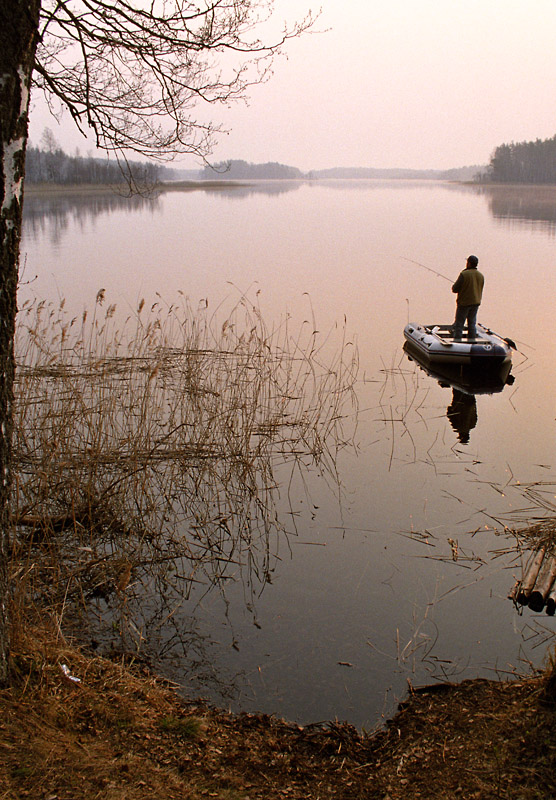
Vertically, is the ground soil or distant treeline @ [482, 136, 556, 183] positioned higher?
distant treeline @ [482, 136, 556, 183]

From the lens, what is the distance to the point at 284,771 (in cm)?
329

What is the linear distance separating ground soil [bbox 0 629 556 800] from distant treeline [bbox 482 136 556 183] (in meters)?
151

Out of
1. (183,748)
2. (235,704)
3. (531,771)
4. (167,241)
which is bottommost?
(235,704)

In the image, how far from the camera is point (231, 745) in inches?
136

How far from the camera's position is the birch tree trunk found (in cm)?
281

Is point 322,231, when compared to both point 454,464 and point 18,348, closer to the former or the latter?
point 18,348

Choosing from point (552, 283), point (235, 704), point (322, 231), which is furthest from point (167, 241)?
point (235, 704)

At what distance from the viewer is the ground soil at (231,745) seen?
9.34ft

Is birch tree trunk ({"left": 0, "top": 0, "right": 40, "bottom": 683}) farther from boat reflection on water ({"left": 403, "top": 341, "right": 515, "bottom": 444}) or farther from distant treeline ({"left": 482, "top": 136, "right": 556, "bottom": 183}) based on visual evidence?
distant treeline ({"left": 482, "top": 136, "right": 556, "bottom": 183})

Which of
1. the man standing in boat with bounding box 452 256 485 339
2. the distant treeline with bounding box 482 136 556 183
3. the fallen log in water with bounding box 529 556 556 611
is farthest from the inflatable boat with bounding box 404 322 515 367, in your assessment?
the distant treeline with bounding box 482 136 556 183

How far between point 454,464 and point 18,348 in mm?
7158

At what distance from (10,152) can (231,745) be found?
116 inches

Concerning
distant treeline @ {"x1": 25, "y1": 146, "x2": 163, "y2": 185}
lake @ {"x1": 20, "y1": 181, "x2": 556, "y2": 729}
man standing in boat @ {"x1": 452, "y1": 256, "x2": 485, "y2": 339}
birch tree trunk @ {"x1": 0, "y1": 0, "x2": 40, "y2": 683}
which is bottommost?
lake @ {"x1": 20, "y1": 181, "x2": 556, "y2": 729}

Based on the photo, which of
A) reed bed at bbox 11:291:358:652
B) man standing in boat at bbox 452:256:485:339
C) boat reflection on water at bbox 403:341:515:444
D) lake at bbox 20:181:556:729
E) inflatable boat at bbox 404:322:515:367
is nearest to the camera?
lake at bbox 20:181:556:729
